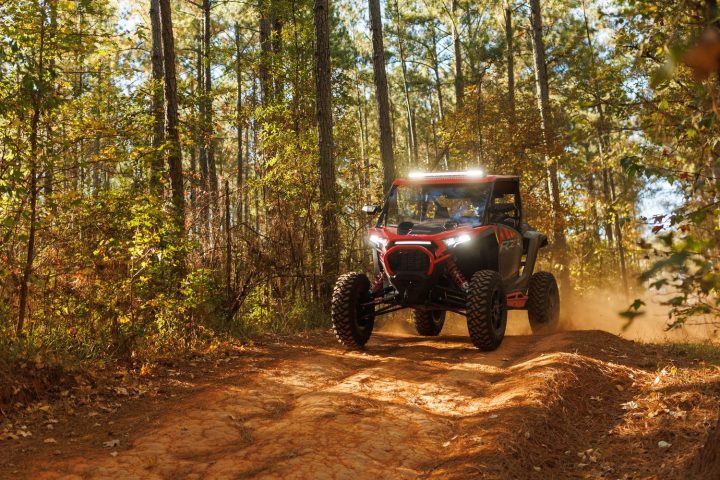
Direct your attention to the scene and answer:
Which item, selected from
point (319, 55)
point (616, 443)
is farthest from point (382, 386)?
point (319, 55)

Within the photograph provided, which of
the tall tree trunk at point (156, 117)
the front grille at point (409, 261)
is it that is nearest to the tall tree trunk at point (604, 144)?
the front grille at point (409, 261)

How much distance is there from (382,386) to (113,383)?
285cm

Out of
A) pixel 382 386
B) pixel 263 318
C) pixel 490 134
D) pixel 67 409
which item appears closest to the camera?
pixel 67 409

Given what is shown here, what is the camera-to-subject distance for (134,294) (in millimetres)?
8320

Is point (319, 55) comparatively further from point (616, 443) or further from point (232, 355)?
point (616, 443)

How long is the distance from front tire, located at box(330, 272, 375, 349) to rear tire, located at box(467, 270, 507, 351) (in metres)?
1.52

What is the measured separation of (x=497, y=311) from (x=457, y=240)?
1.10m

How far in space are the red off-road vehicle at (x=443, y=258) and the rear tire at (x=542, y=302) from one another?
51cm

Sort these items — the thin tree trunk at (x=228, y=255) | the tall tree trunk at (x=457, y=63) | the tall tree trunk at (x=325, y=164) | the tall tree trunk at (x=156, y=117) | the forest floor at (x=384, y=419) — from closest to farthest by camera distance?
the forest floor at (x=384, y=419) → the tall tree trunk at (x=156, y=117) → the thin tree trunk at (x=228, y=255) → the tall tree trunk at (x=325, y=164) → the tall tree trunk at (x=457, y=63)

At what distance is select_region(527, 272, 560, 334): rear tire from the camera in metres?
10.8

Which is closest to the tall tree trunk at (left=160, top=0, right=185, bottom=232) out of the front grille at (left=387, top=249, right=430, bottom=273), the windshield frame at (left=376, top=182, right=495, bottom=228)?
the windshield frame at (left=376, top=182, right=495, bottom=228)

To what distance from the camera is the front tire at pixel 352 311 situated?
8.63 m

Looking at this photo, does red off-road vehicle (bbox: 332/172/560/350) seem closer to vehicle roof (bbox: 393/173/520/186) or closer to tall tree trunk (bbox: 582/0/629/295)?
vehicle roof (bbox: 393/173/520/186)

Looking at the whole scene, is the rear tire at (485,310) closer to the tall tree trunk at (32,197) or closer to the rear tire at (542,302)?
the rear tire at (542,302)
